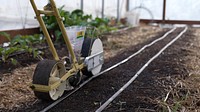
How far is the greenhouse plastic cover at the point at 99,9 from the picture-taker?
458 cm

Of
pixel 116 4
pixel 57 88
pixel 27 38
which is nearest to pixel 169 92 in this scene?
pixel 57 88

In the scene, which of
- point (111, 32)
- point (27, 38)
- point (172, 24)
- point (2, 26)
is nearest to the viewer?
point (27, 38)

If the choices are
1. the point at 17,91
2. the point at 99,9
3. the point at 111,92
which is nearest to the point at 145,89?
the point at 111,92

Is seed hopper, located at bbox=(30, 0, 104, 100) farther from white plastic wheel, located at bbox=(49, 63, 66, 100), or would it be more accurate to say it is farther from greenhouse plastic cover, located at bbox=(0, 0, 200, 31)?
greenhouse plastic cover, located at bbox=(0, 0, 200, 31)

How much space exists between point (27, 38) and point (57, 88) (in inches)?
71.9

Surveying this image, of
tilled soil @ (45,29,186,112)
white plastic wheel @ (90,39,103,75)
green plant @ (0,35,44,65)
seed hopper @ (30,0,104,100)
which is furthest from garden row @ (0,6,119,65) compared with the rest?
tilled soil @ (45,29,186,112)

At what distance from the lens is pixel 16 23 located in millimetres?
4766

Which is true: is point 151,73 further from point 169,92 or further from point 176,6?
point 176,6

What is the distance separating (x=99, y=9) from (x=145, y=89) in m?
5.52

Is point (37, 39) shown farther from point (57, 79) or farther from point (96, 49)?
point (57, 79)

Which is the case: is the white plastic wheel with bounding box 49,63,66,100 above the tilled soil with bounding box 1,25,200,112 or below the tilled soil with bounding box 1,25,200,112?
above

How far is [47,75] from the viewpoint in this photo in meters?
2.20

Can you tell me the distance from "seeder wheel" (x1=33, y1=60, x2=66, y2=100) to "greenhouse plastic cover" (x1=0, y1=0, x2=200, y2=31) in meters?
2.30

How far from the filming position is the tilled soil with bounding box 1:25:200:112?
2236 millimetres
